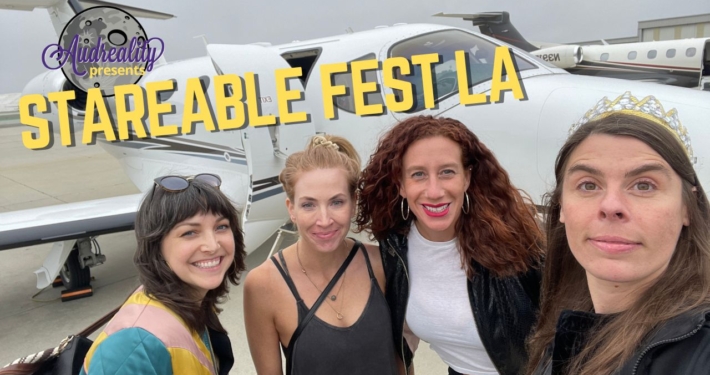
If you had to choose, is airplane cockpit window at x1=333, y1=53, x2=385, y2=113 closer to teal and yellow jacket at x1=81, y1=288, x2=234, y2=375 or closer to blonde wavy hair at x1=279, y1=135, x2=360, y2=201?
blonde wavy hair at x1=279, y1=135, x2=360, y2=201

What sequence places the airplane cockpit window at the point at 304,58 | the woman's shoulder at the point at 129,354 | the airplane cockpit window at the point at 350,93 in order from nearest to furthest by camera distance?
the woman's shoulder at the point at 129,354, the airplane cockpit window at the point at 350,93, the airplane cockpit window at the point at 304,58

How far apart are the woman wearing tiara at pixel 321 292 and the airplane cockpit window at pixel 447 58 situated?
Answer: 2726 mm

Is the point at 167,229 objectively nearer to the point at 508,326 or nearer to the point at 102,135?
the point at 508,326

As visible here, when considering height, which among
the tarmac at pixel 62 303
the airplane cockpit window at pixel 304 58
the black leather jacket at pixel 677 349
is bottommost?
the tarmac at pixel 62 303

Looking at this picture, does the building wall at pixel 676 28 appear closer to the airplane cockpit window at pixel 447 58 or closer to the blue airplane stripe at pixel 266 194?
the airplane cockpit window at pixel 447 58

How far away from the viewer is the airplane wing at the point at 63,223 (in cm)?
446

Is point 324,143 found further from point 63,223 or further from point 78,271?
point 78,271

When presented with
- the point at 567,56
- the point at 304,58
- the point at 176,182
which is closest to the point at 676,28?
the point at 567,56

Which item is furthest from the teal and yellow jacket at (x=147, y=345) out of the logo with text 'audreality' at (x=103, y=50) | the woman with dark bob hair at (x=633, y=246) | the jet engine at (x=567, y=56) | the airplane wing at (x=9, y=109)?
the airplane wing at (x=9, y=109)

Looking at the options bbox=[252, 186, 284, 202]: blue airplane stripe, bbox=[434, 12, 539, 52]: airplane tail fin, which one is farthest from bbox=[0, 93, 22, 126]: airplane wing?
bbox=[252, 186, 284, 202]: blue airplane stripe

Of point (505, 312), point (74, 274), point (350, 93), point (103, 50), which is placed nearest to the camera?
point (505, 312)

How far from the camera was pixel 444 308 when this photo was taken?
1.65 metres

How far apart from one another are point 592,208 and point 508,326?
0.71 m

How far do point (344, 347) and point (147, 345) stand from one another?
665mm
